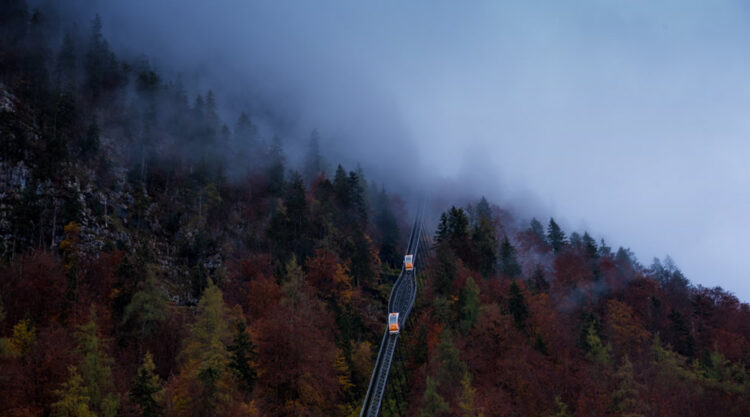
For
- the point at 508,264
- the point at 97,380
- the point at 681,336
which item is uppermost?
the point at 508,264

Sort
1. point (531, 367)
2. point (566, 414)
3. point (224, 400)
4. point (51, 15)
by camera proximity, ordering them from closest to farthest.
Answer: point (224, 400) → point (566, 414) → point (531, 367) → point (51, 15)

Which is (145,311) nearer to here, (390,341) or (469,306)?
(390,341)

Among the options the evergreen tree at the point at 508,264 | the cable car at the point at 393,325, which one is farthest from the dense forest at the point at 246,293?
the cable car at the point at 393,325

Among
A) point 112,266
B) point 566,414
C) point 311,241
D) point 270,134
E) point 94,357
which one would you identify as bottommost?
point 566,414

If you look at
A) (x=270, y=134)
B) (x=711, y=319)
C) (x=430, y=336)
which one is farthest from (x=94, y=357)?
(x=270, y=134)

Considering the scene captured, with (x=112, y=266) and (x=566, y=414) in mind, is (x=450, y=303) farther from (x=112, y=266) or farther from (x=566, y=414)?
(x=112, y=266)

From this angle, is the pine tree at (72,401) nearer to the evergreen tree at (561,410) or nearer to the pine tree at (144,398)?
the pine tree at (144,398)

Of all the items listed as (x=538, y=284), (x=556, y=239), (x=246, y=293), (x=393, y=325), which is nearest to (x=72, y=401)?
(x=393, y=325)
